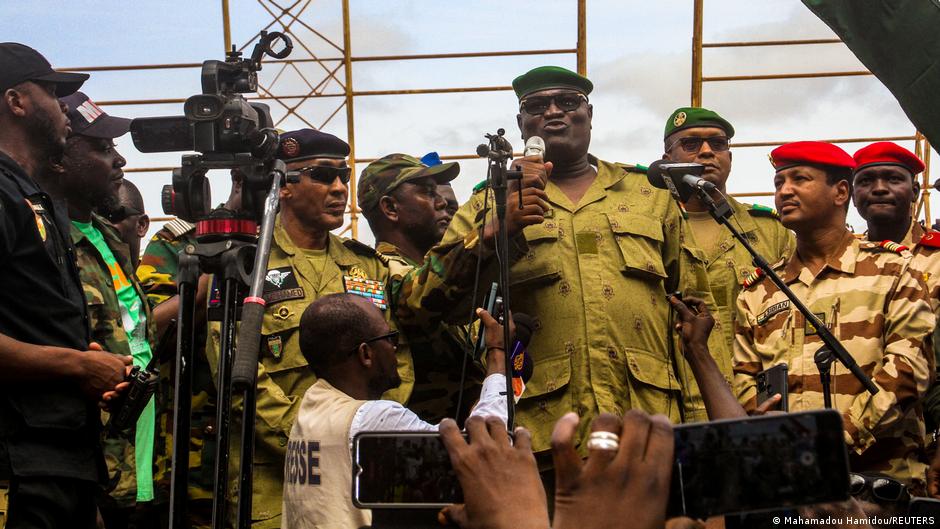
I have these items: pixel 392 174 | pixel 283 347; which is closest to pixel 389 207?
pixel 392 174

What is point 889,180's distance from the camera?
6.40 m

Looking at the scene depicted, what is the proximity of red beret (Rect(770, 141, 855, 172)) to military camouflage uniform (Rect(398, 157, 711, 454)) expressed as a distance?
0.75 m

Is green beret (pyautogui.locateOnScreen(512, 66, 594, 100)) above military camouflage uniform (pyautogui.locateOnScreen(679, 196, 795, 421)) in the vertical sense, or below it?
above

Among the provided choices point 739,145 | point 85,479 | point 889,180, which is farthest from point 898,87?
point 739,145

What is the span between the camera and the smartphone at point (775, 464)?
1.40m

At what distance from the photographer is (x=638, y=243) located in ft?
16.8

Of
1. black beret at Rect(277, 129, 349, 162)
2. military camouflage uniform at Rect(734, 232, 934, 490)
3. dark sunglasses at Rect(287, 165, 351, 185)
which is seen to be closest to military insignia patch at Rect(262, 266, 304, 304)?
dark sunglasses at Rect(287, 165, 351, 185)

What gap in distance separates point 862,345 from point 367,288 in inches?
82.9

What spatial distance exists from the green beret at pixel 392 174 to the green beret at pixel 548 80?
3.67 ft

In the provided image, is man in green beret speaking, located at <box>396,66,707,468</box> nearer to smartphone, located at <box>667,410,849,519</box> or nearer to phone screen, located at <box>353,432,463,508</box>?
phone screen, located at <box>353,432,463,508</box>

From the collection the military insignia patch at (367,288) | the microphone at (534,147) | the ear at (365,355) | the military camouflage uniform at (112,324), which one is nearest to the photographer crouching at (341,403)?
the ear at (365,355)

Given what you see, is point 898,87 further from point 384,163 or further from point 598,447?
point 384,163

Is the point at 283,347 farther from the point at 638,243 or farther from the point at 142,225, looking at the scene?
the point at 142,225

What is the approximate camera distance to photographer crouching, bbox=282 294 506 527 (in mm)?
3555
